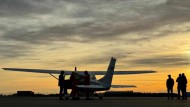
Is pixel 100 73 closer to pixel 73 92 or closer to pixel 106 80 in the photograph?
pixel 106 80

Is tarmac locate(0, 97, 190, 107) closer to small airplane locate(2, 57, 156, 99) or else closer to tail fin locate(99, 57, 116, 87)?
small airplane locate(2, 57, 156, 99)

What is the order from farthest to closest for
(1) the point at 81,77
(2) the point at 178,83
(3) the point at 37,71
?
(3) the point at 37,71, (1) the point at 81,77, (2) the point at 178,83

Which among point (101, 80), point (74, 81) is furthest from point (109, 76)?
point (74, 81)

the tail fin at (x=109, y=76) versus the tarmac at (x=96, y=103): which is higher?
the tail fin at (x=109, y=76)

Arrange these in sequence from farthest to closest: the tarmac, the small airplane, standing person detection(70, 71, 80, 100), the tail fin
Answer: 1. the tail fin
2. the small airplane
3. standing person detection(70, 71, 80, 100)
4. the tarmac

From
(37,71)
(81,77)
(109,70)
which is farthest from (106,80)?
(37,71)

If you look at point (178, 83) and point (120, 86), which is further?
point (120, 86)

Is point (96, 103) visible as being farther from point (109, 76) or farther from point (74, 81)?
point (109, 76)

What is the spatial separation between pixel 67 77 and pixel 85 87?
234cm

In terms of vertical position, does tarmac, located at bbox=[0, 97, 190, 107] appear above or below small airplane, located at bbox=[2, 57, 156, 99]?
below

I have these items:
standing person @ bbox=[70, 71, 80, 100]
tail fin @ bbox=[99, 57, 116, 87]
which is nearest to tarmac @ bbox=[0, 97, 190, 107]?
standing person @ bbox=[70, 71, 80, 100]

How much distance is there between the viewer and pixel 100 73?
46.7m

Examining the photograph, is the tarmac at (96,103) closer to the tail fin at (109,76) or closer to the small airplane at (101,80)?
the small airplane at (101,80)

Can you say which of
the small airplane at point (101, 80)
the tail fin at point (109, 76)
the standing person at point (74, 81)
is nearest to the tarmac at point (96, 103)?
the standing person at point (74, 81)
